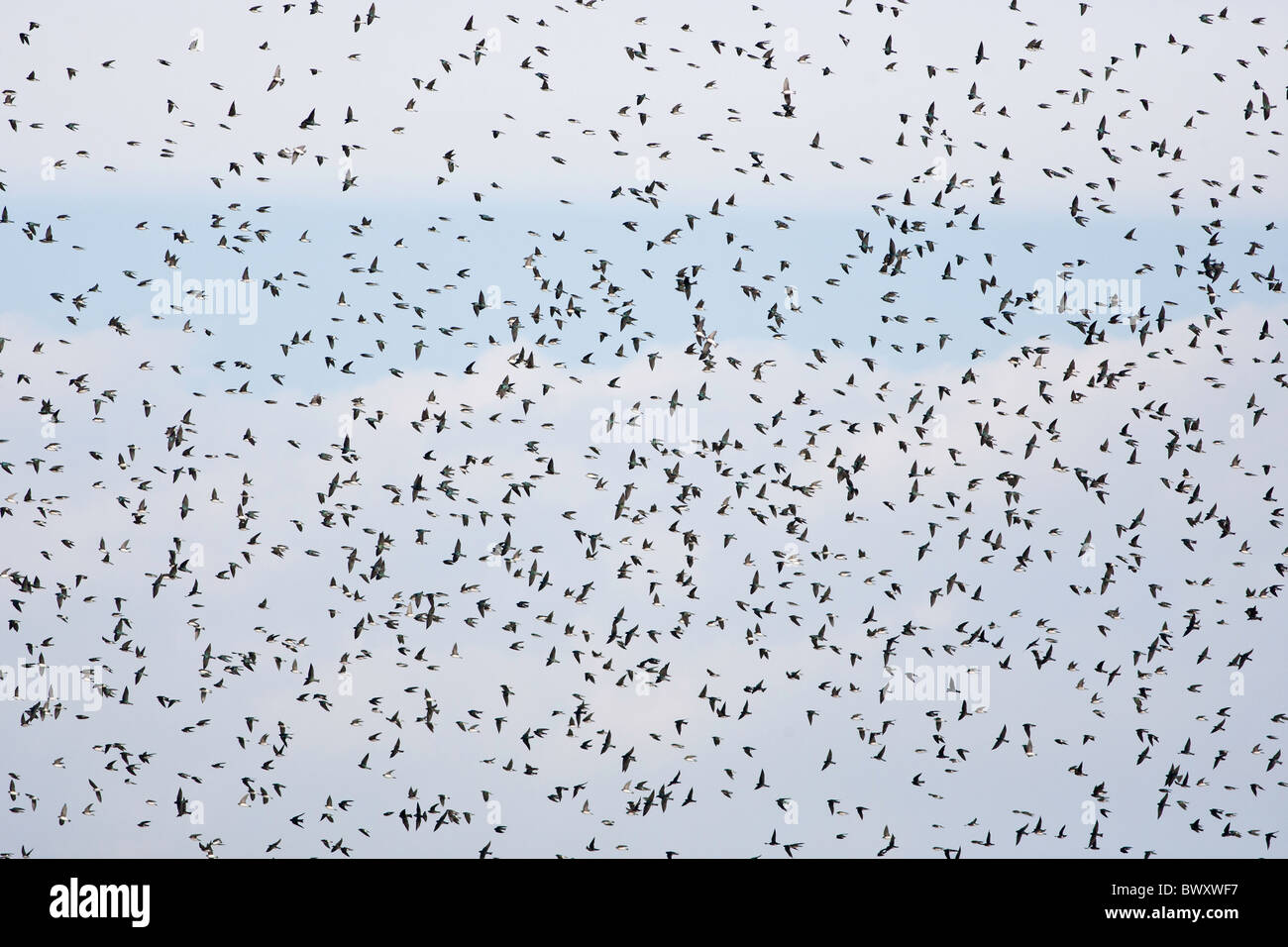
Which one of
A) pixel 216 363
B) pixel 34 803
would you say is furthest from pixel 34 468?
pixel 34 803

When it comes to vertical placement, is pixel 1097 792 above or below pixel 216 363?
below

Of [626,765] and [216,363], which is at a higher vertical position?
[216,363]

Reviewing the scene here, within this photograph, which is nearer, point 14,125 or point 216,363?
point 14,125

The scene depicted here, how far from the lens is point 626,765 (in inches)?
1587

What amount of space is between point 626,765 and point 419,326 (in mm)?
11956

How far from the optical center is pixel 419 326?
130 feet
